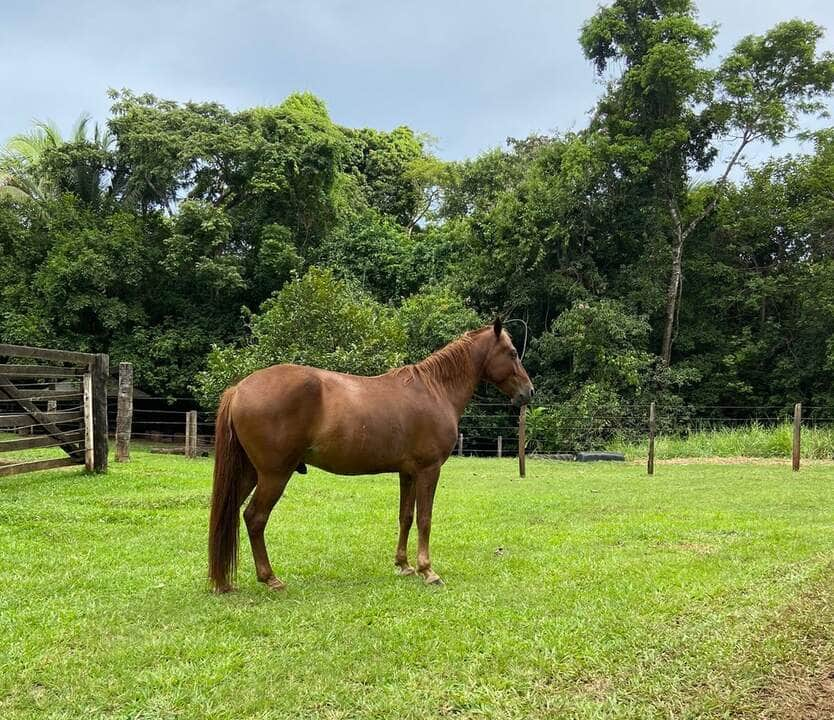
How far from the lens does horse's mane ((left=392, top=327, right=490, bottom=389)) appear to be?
5.01 metres

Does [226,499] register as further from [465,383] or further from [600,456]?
[600,456]

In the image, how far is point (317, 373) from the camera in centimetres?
445

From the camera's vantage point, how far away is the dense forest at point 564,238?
1948 centimetres

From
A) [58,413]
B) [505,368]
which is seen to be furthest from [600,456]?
[58,413]

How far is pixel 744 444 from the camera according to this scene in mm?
16016

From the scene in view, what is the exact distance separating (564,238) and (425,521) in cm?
1739

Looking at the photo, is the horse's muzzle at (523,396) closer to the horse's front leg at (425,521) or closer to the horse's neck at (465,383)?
the horse's neck at (465,383)

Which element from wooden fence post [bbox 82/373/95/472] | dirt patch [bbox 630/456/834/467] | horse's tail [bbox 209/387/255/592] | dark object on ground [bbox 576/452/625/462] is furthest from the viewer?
dark object on ground [bbox 576/452/625/462]

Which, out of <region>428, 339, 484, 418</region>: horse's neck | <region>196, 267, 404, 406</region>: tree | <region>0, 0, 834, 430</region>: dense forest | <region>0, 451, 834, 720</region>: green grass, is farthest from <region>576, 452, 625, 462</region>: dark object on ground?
<region>428, 339, 484, 418</region>: horse's neck

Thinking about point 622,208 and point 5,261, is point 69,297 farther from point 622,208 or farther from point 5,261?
point 622,208

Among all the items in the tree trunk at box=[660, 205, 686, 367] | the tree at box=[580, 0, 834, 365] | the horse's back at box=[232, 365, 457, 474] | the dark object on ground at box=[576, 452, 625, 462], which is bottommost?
the dark object on ground at box=[576, 452, 625, 462]

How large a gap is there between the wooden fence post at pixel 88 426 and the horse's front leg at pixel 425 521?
6244mm

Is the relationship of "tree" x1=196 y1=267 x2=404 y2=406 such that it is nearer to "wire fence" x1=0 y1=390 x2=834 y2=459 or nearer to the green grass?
"wire fence" x1=0 y1=390 x2=834 y2=459

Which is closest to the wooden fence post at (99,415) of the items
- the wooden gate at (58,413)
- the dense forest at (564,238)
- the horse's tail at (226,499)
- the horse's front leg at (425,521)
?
the wooden gate at (58,413)
